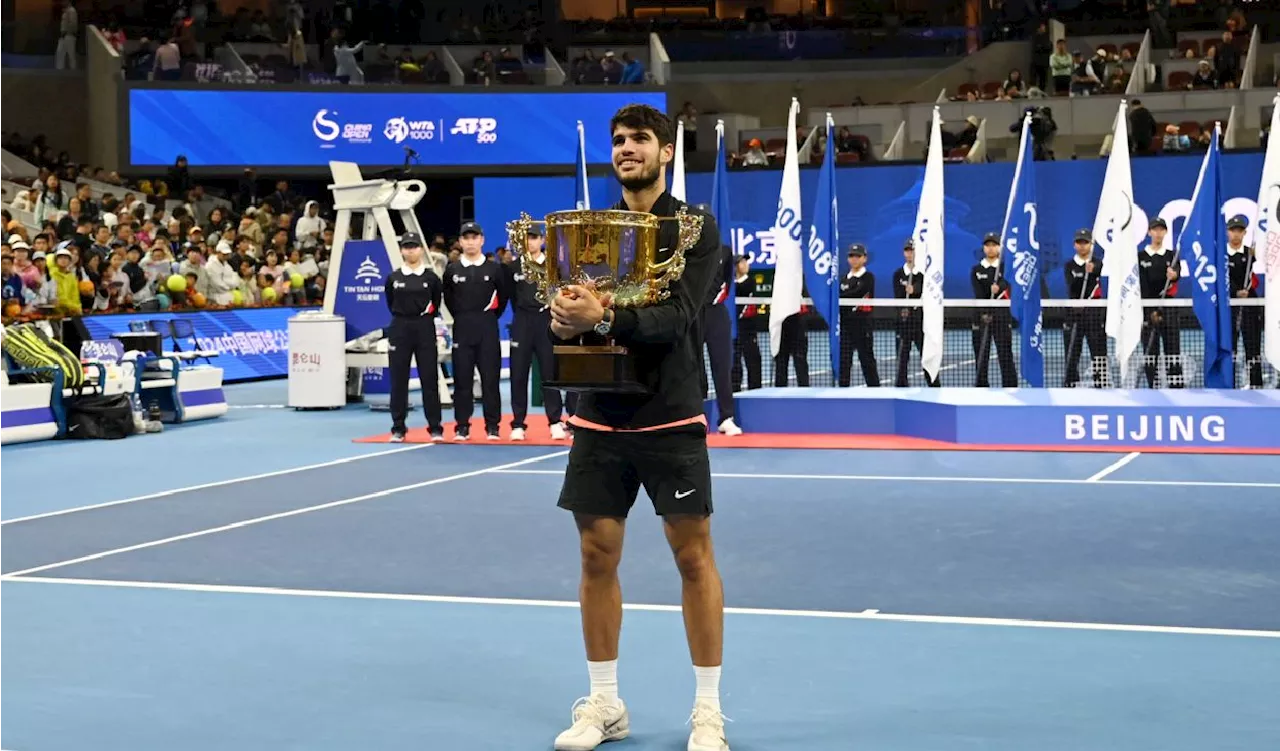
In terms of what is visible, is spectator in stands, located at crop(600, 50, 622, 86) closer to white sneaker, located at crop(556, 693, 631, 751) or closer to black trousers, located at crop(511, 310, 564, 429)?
black trousers, located at crop(511, 310, 564, 429)

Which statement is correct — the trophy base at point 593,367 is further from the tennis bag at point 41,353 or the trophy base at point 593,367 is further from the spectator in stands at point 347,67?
the spectator in stands at point 347,67

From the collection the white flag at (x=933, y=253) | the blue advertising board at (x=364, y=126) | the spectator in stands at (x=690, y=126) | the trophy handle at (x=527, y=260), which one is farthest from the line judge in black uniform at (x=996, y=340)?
the spectator in stands at (x=690, y=126)

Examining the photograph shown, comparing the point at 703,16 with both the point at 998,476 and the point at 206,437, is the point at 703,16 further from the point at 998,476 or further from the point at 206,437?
the point at 998,476

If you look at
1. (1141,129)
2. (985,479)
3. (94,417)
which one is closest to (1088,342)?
(985,479)

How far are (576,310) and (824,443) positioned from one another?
1083 cm

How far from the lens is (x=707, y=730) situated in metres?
5.28

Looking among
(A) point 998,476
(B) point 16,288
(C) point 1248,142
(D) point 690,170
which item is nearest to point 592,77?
(D) point 690,170

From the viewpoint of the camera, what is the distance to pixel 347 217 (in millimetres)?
20969

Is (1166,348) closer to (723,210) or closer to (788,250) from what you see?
(788,250)

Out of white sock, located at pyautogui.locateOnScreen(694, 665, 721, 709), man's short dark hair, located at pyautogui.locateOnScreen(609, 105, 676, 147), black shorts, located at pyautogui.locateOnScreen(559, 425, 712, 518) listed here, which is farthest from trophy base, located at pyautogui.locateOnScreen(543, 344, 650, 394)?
white sock, located at pyautogui.locateOnScreen(694, 665, 721, 709)

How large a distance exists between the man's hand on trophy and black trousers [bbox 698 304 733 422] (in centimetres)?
1033

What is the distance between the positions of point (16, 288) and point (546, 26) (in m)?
24.2

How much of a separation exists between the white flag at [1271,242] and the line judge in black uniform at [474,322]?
7226 millimetres

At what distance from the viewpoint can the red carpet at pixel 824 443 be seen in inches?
578
